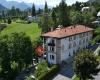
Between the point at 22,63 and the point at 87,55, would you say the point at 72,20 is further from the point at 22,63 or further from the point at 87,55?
the point at 87,55

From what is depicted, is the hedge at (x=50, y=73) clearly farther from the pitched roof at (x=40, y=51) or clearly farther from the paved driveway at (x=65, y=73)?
the pitched roof at (x=40, y=51)

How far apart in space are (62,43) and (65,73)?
8612 mm

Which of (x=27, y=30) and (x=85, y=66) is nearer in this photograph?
(x=85, y=66)

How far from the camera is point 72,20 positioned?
96188mm

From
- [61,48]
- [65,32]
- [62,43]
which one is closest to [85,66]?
[61,48]

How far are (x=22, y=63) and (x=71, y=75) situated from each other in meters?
14.1

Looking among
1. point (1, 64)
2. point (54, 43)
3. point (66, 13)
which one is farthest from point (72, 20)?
point (1, 64)

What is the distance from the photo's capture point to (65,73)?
58.7m

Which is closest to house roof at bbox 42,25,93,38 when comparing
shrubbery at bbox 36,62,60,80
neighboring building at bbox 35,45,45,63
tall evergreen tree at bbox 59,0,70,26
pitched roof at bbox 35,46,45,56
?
shrubbery at bbox 36,62,60,80

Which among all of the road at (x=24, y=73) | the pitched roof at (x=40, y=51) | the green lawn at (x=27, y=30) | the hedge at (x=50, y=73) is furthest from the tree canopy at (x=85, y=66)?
the green lawn at (x=27, y=30)

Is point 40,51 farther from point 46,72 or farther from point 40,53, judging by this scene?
point 46,72

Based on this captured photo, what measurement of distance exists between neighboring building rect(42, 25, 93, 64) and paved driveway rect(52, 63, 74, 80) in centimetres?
319

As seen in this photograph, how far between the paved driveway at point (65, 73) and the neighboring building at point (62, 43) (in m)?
3.19

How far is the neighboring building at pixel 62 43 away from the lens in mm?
64375
